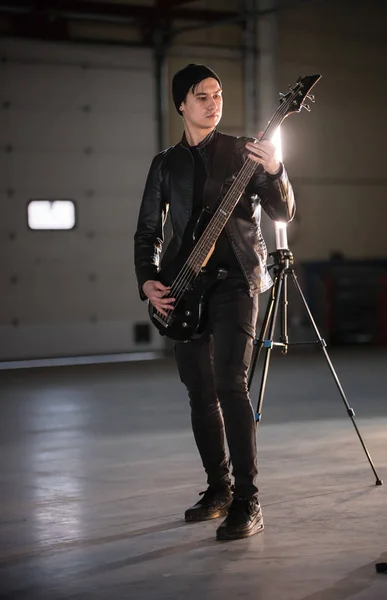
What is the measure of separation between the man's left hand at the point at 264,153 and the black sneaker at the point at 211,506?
1403mm

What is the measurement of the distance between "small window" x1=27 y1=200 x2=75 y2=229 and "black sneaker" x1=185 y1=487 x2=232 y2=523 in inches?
352

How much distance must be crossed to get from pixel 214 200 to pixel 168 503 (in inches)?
57.2

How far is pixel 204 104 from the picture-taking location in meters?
4.84

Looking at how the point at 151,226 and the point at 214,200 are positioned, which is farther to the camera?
the point at 151,226

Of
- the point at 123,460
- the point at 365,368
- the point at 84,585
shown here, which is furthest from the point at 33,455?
the point at 365,368

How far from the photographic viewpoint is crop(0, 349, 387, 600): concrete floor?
402cm

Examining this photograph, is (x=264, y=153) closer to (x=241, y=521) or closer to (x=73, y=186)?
(x=241, y=521)

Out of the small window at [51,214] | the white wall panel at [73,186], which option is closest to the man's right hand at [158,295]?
the white wall panel at [73,186]

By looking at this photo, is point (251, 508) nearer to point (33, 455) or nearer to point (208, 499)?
point (208, 499)

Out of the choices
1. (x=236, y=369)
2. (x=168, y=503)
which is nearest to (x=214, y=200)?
(x=236, y=369)

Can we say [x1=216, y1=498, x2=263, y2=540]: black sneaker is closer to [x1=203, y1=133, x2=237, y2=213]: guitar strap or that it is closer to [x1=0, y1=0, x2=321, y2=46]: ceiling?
[x1=203, y1=133, x2=237, y2=213]: guitar strap

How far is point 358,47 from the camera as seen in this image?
620 inches

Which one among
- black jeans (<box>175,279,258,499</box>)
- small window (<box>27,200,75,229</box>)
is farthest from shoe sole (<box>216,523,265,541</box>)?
small window (<box>27,200,75,229</box>)

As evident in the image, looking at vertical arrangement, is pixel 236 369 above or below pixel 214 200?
below
